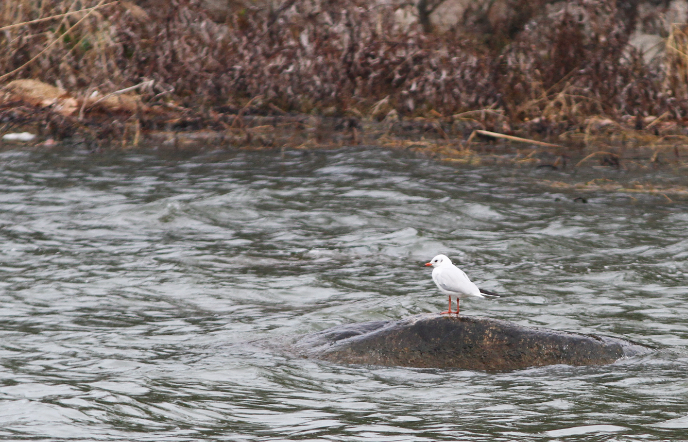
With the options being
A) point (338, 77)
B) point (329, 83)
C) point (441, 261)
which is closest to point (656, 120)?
point (338, 77)

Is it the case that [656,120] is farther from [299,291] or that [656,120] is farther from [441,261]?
[441,261]

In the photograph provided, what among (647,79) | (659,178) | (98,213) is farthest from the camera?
(647,79)

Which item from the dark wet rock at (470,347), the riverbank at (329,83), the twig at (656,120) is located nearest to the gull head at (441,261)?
the dark wet rock at (470,347)

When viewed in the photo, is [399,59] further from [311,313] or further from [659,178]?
[311,313]

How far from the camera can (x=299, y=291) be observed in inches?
353

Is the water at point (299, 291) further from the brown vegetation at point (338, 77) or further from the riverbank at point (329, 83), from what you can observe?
the brown vegetation at point (338, 77)

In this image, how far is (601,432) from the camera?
5332mm

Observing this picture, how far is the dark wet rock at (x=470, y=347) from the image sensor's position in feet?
22.1

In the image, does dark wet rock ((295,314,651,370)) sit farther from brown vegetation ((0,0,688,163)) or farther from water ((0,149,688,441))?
brown vegetation ((0,0,688,163))

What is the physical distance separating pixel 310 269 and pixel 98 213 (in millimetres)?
3890

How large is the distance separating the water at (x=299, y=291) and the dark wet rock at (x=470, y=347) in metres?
0.15

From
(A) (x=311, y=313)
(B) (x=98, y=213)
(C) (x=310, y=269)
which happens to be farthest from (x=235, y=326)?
(B) (x=98, y=213)

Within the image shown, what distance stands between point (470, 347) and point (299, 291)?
2.65 metres

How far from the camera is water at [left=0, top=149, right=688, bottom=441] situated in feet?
18.7
